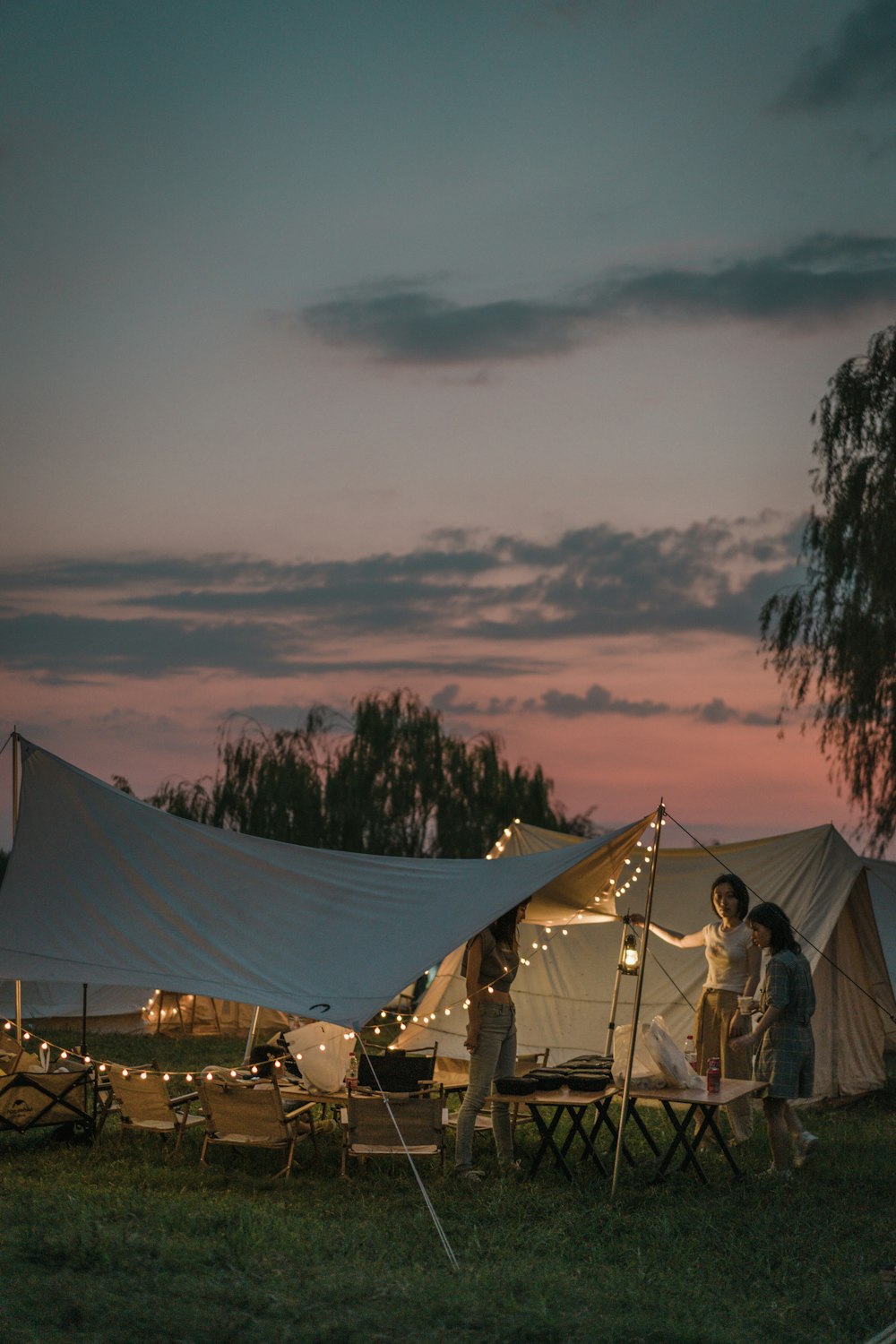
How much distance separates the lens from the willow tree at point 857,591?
492 inches

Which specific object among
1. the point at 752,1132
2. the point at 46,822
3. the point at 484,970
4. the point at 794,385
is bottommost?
the point at 752,1132

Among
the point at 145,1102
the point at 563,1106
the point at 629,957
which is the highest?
the point at 629,957

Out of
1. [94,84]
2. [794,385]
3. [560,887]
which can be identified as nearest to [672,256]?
[794,385]

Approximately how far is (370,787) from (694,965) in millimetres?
10236

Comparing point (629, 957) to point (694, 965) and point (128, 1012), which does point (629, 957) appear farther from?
point (128, 1012)

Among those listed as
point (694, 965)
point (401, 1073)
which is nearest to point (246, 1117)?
point (401, 1073)

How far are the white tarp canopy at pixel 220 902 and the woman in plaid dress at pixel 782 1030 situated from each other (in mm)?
867

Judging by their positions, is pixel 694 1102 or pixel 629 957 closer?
pixel 694 1102

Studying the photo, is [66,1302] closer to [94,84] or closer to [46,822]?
[46,822]

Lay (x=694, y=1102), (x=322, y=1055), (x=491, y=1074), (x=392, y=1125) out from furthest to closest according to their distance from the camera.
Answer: (x=322, y=1055) < (x=491, y=1074) < (x=392, y=1125) < (x=694, y=1102)

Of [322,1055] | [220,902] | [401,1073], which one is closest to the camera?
[220,902]

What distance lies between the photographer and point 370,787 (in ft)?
64.2

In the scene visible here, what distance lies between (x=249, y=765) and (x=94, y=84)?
38.5 feet

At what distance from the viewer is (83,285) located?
384 inches
